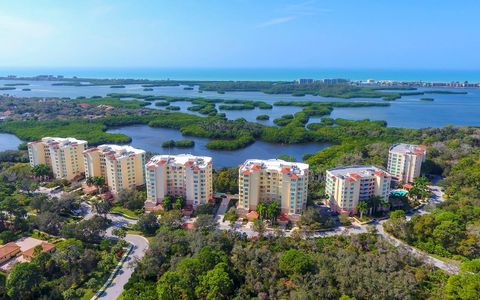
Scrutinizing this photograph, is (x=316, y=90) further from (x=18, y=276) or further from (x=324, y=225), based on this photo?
(x=18, y=276)

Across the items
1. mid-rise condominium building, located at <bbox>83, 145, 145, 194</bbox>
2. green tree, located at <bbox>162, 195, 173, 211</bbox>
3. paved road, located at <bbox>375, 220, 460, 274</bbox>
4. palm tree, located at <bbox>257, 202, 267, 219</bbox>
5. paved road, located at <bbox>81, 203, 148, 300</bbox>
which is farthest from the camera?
mid-rise condominium building, located at <bbox>83, 145, 145, 194</bbox>

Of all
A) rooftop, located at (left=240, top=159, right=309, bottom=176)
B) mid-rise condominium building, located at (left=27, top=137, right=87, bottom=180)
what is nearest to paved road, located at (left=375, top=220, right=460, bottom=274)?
rooftop, located at (left=240, top=159, right=309, bottom=176)

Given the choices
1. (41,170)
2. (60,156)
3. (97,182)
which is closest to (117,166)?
(97,182)

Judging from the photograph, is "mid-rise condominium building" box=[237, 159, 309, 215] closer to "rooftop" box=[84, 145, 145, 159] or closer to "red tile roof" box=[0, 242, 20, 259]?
"rooftop" box=[84, 145, 145, 159]

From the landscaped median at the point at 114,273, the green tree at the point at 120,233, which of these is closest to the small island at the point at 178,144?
the green tree at the point at 120,233

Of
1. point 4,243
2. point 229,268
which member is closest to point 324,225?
point 229,268

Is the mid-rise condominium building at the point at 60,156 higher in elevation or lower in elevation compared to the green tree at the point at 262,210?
higher

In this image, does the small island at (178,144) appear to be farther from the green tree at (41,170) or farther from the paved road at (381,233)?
the paved road at (381,233)
